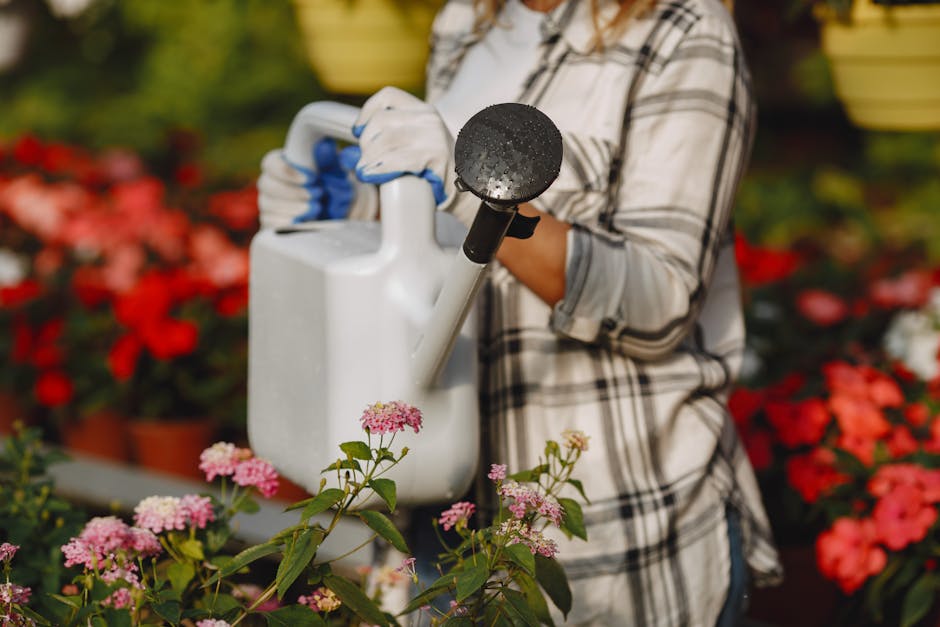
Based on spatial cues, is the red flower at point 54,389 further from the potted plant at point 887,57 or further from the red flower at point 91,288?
the potted plant at point 887,57

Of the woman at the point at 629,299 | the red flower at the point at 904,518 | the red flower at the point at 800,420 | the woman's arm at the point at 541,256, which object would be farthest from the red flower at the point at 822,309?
the woman's arm at the point at 541,256

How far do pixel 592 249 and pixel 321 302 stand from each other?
0.92ft

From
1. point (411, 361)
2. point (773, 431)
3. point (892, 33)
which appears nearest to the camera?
point (411, 361)

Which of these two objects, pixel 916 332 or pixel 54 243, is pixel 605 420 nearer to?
pixel 916 332

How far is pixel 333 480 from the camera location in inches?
52.3

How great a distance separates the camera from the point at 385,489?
39.6 inches

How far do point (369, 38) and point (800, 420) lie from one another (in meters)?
0.99

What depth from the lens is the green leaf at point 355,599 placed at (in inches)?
40.1

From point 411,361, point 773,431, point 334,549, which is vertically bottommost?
point 334,549

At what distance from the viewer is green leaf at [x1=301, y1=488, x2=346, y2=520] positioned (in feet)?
3.27

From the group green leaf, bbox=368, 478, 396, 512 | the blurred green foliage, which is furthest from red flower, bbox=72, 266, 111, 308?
the blurred green foliage

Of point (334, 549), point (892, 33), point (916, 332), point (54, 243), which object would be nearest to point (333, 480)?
point (334, 549)

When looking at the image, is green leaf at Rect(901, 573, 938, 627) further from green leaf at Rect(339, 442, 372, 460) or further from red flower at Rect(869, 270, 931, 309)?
green leaf at Rect(339, 442, 372, 460)

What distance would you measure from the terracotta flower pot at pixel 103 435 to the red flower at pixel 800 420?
162cm
